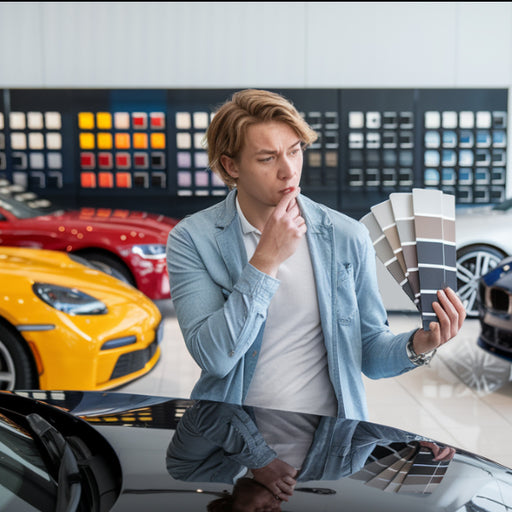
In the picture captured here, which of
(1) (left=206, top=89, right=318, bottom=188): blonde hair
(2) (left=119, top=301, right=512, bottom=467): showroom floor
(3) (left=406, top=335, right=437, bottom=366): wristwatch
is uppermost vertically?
(1) (left=206, top=89, right=318, bottom=188): blonde hair

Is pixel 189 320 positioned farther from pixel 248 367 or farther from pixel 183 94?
pixel 183 94

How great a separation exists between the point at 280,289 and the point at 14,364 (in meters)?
2.30

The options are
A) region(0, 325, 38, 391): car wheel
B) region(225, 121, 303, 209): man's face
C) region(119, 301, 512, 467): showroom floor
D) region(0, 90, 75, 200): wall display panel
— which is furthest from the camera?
region(0, 90, 75, 200): wall display panel

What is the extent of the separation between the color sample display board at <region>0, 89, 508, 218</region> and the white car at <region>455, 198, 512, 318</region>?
317 centimetres

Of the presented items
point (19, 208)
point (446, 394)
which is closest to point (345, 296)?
point (446, 394)

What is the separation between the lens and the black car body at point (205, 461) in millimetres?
1168

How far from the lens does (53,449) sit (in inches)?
52.1

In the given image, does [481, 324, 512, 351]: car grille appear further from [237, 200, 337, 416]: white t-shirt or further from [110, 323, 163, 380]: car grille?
[237, 200, 337, 416]: white t-shirt

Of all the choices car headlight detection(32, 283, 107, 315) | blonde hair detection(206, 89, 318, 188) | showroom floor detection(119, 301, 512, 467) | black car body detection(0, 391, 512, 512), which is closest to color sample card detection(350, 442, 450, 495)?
black car body detection(0, 391, 512, 512)

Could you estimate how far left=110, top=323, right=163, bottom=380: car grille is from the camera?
3713mm

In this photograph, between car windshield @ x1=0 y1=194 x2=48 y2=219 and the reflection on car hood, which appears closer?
car windshield @ x1=0 y1=194 x2=48 y2=219

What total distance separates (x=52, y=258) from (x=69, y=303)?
86 centimetres

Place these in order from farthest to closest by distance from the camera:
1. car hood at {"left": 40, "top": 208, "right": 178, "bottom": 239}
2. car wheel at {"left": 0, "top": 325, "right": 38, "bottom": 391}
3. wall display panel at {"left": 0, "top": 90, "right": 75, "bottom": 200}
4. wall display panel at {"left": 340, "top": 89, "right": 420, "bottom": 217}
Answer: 1. wall display panel at {"left": 340, "top": 89, "right": 420, "bottom": 217}
2. wall display panel at {"left": 0, "top": 90, "right": 75, "bottom": 200}
3. car hood at {"left": 40, "top": 208, "right": 178, "bottom": 239}
4. car wheel at {"left": 0, "top": 325, "right": 38, "bottom": 391}

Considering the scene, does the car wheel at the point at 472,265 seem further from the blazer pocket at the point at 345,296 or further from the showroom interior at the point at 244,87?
the blazer pocket at the point at 345,296
